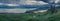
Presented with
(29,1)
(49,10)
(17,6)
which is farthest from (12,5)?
(49,10)

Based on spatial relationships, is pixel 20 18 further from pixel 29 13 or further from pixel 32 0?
pixel 32 0

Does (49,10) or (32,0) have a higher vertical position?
(32,0)

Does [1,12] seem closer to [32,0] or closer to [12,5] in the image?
[12,5]

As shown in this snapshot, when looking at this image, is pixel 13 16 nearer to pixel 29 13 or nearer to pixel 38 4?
pixel 29 13

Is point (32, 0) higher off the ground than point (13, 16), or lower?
higher

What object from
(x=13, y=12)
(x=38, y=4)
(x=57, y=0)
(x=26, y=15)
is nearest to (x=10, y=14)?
(x=13, y=12)

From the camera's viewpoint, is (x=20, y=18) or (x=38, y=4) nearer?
(x=20, y=18)

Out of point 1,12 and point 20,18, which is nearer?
point 20,18
